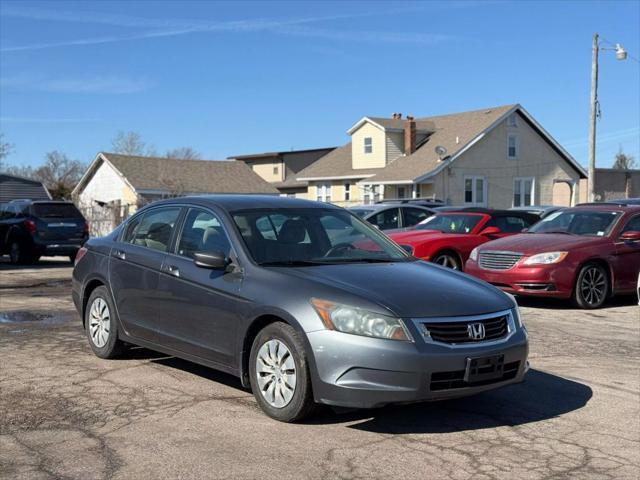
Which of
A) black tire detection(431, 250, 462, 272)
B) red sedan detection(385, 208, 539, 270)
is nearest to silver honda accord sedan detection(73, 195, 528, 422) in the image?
red sedan detection(385, 208, 539, 270)

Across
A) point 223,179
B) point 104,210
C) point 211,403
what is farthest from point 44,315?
point 223,179

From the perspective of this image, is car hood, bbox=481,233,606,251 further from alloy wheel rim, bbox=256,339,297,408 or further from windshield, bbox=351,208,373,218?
alloy wheel rim, bbox=256,339,297,408

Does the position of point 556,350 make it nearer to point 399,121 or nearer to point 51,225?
point 51,225

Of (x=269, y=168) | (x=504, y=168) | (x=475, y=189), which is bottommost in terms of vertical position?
(x=475, y=189)

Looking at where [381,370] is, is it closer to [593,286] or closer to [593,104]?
[593,286]

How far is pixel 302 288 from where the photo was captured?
5324mm

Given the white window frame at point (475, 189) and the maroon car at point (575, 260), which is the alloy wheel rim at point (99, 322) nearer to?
the maroon car at point (575, 260)

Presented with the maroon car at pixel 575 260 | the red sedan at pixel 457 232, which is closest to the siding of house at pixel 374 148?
the red sedan at pixel 457 232

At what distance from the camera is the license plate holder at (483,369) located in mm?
5070

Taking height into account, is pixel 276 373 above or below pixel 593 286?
above

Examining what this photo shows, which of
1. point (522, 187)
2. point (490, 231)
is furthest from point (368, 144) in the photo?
point (490, 231)

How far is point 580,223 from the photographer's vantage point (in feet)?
40.8

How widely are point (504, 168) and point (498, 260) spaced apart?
32.0 meters

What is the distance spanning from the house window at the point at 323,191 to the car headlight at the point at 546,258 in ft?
117
